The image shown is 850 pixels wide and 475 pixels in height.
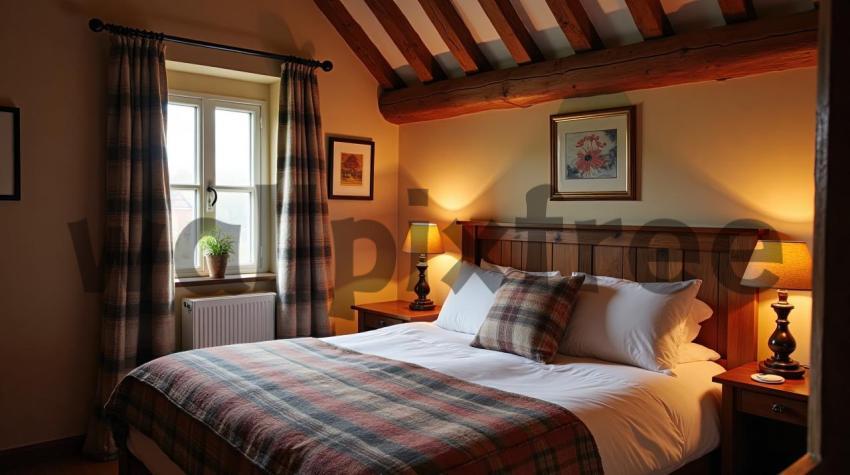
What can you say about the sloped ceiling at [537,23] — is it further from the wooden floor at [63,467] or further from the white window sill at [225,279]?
the wooden floor at [63,467]

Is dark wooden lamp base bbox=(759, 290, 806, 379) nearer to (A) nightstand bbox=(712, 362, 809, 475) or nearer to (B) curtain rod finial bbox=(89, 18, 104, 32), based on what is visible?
(A) nightstand bbox=(712, 362, 809, 475)

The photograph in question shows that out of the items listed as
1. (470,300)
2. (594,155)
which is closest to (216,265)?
(470,300)

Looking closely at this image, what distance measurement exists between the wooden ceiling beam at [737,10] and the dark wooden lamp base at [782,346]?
4.23ft

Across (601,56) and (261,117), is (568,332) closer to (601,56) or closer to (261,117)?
(601,56)

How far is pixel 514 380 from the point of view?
2781 millimetres

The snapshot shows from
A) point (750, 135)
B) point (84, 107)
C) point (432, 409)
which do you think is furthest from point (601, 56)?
point (84, 107)

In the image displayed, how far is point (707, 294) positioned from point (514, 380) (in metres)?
1.20

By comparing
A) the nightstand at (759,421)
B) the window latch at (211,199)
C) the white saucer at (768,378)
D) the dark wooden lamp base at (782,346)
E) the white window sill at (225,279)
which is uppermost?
the window latch at (211,199)

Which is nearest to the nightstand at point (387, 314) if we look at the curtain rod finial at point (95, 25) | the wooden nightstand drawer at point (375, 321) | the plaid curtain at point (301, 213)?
the wooden nightstand drawer at point (375, 321)

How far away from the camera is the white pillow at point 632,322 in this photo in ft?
9.78

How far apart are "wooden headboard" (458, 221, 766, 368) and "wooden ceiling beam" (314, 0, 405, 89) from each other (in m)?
1.49

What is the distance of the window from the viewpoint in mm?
4305

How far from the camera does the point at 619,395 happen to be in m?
2.58

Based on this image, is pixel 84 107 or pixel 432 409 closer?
pixel 432 409
